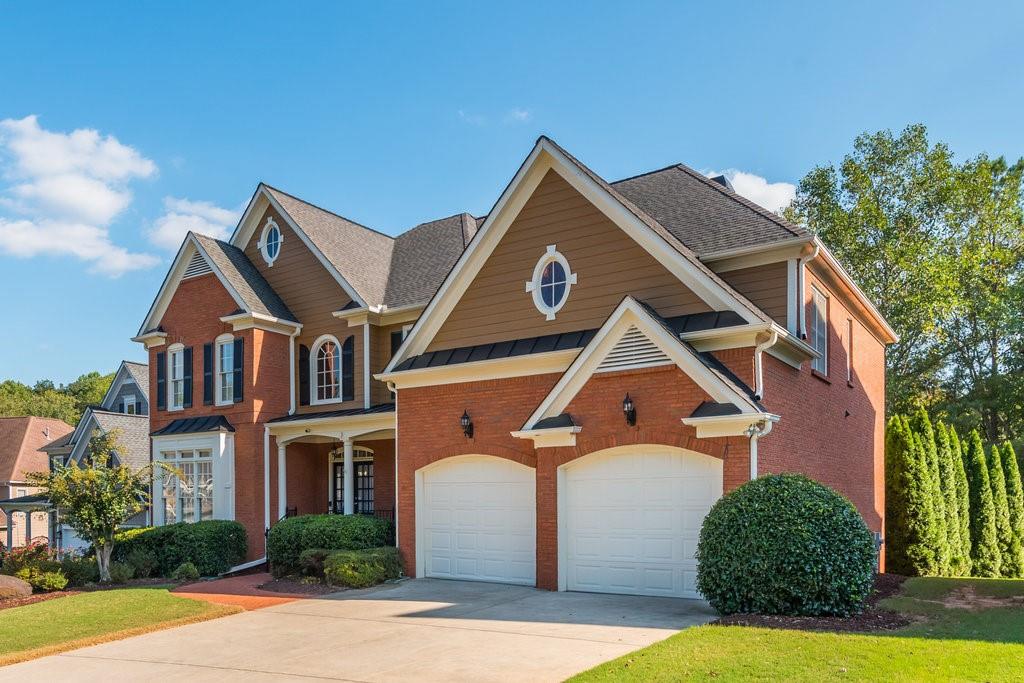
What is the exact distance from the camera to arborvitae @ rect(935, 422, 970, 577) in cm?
2170

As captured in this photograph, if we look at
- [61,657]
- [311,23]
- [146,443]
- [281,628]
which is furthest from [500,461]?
[146,443]

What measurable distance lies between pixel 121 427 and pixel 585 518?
22961 mm

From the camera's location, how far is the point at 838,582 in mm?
10625

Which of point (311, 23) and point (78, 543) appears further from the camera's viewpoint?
point (78, 543)

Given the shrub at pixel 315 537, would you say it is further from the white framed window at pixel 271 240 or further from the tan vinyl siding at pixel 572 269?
the white framed window at pixel 271 240

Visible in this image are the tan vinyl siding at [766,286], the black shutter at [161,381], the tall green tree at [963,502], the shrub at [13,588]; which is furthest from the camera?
the black shutter at [161,381]

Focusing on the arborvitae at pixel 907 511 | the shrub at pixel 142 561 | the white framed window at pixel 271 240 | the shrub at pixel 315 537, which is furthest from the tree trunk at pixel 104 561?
the arborvitae at pixel 907 511

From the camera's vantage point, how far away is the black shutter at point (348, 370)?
868 inches

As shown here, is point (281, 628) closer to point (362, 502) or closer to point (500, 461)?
point (500, 461)

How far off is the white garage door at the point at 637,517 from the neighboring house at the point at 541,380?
4 centimetres

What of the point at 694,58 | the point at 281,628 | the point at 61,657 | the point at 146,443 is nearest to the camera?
the point at 61,657

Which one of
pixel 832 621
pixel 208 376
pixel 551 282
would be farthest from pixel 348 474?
pixel 832 621

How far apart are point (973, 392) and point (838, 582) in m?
29.3

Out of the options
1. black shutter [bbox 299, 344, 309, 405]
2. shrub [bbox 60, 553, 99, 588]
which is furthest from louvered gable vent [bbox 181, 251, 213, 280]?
shrub [bbox 60, 553, 99, 588]
